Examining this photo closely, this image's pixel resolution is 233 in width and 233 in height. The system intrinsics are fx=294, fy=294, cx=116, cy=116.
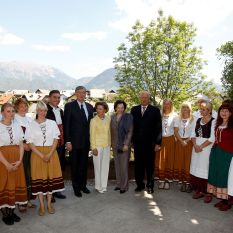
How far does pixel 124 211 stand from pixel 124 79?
1824 centimetres

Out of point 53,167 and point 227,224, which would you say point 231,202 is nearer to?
point 227,224

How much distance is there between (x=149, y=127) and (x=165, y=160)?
86 centimetres

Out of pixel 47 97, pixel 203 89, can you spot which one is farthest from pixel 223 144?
pixel 203 89

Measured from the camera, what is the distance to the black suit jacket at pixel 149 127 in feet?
20.0

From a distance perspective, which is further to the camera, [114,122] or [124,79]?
[124,79]

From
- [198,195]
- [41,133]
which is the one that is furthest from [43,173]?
[198,195]

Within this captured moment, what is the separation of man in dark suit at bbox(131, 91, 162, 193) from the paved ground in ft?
2.26

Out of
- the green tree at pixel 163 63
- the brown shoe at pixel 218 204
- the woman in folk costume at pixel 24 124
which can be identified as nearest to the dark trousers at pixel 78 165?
the woman in folk costume at pixel 24 124

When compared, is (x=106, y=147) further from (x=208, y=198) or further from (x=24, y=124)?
(x=208, y=198)

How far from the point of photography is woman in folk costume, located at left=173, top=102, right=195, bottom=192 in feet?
20.1

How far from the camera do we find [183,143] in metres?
6.11

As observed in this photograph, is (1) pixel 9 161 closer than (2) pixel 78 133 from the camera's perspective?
Yes

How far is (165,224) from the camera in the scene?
4750mm

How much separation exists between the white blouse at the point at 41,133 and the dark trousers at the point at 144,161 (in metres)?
1.95
